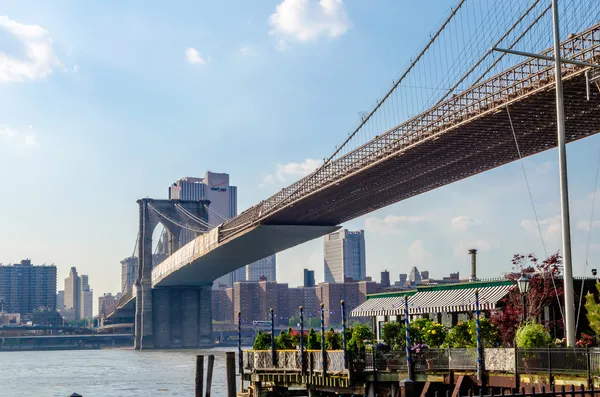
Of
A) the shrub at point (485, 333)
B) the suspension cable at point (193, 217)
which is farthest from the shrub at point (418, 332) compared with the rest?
the suspension cable at point (193, 217)

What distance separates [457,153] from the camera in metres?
58.9

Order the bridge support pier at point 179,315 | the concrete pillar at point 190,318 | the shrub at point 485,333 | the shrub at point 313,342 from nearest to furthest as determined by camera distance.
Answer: the shrub at point 485,333
the shrub at point 313,342
the bridge support pier at point 179,315
the concrete pillar at point 190,318

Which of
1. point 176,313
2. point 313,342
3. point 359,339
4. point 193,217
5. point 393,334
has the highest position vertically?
point 193,217

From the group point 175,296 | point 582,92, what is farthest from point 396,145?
point 175,296

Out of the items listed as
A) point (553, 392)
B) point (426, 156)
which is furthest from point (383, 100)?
point (553, 392)

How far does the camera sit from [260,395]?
37.7 meters

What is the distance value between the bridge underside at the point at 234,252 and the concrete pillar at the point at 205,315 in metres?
5.70

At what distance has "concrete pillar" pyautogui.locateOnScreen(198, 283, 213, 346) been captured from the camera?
13725 centimetres

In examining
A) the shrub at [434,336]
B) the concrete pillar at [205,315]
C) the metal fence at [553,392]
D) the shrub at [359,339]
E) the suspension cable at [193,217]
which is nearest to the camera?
the metal fence at [553,392]

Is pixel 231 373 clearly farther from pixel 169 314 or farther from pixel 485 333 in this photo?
pixel 169 314

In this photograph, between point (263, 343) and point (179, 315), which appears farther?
point (179, 315)

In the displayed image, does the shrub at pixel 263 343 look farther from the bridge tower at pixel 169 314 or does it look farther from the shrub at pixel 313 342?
the bridge tower at pixel 169 314

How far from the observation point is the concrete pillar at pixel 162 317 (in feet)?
445

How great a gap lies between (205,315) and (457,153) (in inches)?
3367
